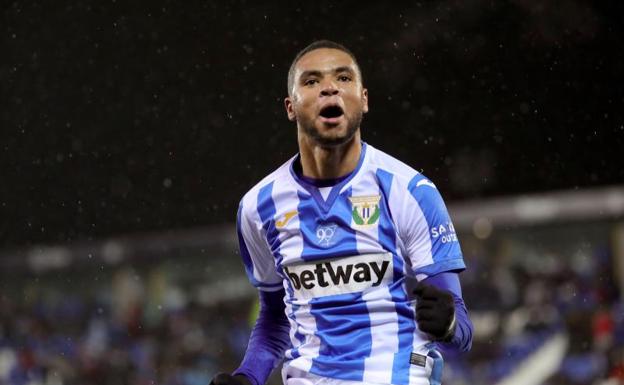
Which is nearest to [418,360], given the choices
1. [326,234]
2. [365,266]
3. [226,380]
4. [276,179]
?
[365,266]

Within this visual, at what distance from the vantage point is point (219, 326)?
52.0 feet

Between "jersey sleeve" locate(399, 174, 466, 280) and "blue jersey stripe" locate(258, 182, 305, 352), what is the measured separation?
1.16 ft

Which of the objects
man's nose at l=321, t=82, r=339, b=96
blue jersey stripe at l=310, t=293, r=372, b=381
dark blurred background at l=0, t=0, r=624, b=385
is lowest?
blue jersey stripe at l=310, t=293, r=372, b=381

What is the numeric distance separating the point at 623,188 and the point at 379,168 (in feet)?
41.4

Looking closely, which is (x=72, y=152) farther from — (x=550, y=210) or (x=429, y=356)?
(x=429, y=356)

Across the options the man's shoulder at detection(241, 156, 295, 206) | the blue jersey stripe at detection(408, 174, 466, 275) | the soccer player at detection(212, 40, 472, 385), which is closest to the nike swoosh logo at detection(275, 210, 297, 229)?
the soccer player at detection(212, 40, 472, 385)

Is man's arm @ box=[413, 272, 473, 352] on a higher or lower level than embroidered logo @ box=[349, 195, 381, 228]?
lower

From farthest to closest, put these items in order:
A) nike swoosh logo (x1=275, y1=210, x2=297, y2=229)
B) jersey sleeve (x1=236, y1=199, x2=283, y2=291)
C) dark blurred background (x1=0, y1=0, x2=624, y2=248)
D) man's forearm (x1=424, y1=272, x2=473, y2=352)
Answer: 1. dark blurred background (x1=0, y1=0, x2=624, y2=248)
2. jersey sleeve (x1=236, y1=199, x2=283, y2=291)
3. nike swoosh logo (x1=275, y1=210, x2=297, y2=229)
4. man's forearm (x1=424, y1=272, x2=473, y2=352)

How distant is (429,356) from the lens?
102 inches

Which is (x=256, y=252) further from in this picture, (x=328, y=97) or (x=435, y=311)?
(x=435, y=311)

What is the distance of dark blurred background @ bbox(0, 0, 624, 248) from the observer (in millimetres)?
9789

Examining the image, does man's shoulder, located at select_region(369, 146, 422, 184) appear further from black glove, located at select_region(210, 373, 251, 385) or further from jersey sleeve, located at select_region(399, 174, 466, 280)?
black glove, located at select_region(210, 373, 251, 385)

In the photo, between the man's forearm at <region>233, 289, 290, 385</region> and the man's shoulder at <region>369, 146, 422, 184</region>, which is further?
the man's forearm at <region>233, 289, 290, 385</region>

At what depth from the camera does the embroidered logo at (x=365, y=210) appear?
258 cm
